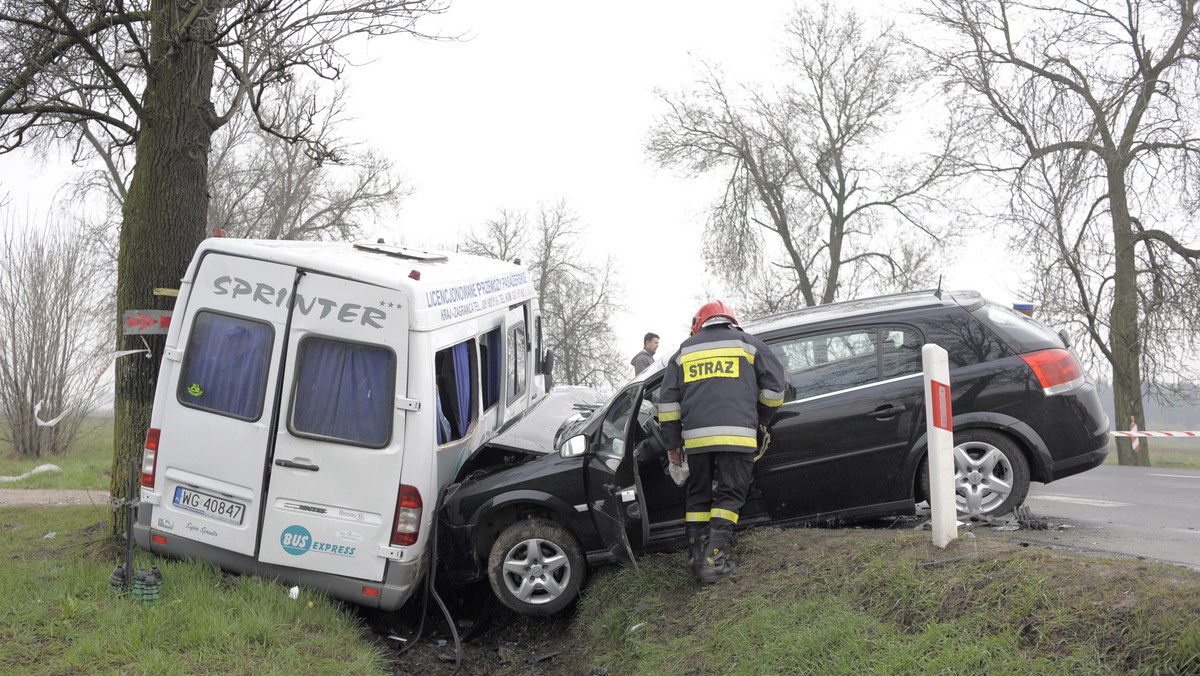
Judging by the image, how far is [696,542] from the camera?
5723mm

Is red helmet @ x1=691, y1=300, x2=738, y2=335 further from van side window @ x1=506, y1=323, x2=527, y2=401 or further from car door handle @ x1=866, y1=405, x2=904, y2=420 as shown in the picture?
van side window @ x1=506, y1=323, x2=527, y2=401

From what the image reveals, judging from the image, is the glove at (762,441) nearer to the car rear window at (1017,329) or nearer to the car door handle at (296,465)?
the car rear window at (1017,329)

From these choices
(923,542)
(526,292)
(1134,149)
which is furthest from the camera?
(1134,149)

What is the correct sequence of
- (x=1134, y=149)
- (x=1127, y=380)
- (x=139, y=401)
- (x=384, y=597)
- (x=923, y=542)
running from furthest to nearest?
(x=1127, y=380)
(x=1134, y=149)
(x=139, y=401)
(x=384, y=597)
(x=923, y=542)

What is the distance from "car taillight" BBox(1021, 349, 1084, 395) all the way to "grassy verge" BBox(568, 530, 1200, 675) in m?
1.79

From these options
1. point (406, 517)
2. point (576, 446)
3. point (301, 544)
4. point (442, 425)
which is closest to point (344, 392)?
point (442, 425)

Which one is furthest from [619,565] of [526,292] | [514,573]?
[526,292]

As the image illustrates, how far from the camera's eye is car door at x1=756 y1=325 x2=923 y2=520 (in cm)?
614

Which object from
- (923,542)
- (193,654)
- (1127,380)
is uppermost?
(1127,380)

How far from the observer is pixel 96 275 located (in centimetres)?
2258

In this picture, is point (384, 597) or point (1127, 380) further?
point (1127, 380)

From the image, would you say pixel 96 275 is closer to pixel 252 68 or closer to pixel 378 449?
pixel 252 68

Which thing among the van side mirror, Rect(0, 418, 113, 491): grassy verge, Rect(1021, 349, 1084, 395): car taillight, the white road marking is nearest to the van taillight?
Rect(1021, 349, 1084, 395): car taillight

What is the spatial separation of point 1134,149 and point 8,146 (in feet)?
68.7
